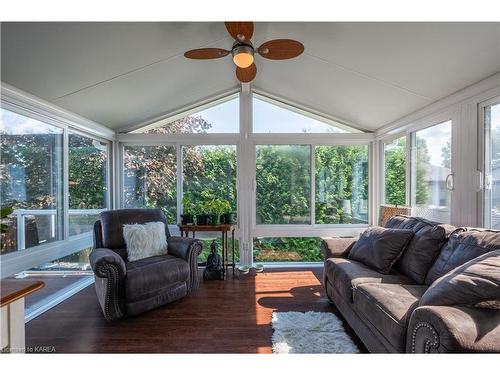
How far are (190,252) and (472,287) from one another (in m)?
2.53

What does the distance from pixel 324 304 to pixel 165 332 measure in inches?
62.7

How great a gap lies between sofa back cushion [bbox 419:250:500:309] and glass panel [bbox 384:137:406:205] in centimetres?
243

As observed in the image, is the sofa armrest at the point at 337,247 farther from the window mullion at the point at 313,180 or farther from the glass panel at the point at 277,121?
the glass panel at the point at 277,121

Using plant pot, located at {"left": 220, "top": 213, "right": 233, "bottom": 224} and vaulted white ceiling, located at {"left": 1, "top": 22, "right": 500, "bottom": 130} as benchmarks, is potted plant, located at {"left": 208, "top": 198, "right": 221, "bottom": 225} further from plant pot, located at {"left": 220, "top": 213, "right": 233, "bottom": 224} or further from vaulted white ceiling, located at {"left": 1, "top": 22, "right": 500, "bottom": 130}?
vaulted white ceiling, located at {"left": 1, "top": 22, "right": 500, "bottom": 130}

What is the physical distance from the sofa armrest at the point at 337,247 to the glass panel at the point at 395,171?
1.34 m

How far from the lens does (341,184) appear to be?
4.46 metres

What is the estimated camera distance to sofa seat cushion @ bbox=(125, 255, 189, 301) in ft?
8.50

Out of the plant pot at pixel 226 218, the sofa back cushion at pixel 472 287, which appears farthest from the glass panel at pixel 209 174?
the sofa back cushion at pixel 472 287

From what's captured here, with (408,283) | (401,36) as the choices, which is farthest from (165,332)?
(401,36)

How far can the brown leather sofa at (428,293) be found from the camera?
4.10ft

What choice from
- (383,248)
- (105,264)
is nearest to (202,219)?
(105,264)

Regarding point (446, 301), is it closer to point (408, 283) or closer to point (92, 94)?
point (408, 283)
